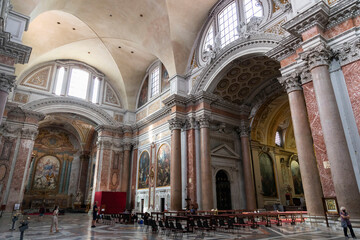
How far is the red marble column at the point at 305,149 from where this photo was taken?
322 inches

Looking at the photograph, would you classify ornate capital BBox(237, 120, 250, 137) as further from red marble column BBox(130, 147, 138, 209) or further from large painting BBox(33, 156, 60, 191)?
large painting BBox(33, 156, 60, 191)

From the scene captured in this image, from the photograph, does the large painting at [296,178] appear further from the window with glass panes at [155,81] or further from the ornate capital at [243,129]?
the window with glass panes at [155,81]

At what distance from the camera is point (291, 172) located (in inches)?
810

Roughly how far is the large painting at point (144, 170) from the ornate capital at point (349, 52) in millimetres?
13900

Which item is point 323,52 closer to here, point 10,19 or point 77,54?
point 10,19

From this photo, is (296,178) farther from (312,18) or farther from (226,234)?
(226,234)

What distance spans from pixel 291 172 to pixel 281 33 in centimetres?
1355

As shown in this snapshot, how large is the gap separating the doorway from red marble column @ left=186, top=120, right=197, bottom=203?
6.09ft

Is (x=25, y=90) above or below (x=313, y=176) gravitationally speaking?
above

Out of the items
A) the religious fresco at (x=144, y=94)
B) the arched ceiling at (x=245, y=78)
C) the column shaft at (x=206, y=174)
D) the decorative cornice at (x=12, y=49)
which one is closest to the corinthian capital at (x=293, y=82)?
the arched ceiling at (x=245, y=78)

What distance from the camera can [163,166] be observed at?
16.5 meters

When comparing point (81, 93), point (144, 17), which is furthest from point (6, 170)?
point (144, 17)

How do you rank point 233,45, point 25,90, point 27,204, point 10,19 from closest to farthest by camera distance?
point 10,19
point 233,45
point 25,90
point 27,204

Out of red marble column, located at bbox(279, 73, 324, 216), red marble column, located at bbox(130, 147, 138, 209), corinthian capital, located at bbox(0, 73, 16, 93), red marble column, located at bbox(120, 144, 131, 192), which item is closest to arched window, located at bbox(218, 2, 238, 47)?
red marble column, located at bbox(279, 73, 324, 216)
